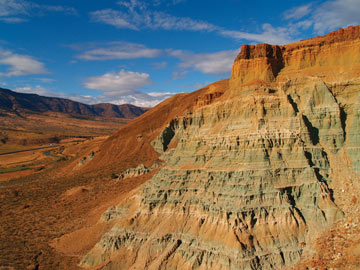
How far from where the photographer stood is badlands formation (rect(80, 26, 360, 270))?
21.0 m

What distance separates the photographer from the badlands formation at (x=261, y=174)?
68.9ft

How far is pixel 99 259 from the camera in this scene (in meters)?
26.3

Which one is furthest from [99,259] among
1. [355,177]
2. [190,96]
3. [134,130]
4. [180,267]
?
[190,96]

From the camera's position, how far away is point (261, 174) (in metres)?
22.2

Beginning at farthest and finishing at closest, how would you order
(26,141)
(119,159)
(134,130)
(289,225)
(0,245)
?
(26,141) → (134,130) → (119,159) → (0,245) → (289,225)

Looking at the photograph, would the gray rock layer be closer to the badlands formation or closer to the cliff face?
the badlands formation

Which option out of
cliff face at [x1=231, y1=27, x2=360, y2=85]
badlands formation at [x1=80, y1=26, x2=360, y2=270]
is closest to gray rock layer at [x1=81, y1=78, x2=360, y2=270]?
badlands formation at [x1=80, y1=26, x2=360, y2=270]

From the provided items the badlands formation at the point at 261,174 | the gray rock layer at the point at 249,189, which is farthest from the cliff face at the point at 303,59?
the gray rock layer at the point at 249,189

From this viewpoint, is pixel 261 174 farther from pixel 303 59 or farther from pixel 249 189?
pixel 303 59

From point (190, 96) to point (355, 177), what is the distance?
2473 inches

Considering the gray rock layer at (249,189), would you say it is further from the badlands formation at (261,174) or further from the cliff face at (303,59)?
the cliff face at (303,59)

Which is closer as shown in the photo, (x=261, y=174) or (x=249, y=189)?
(x=249, y=189)

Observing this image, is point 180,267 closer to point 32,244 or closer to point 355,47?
point 32,244

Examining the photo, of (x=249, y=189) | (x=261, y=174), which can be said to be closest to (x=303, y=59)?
(x=261, y=174)
